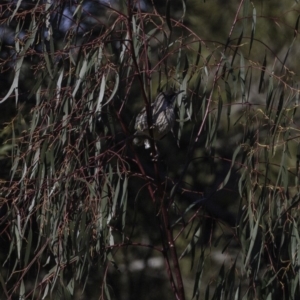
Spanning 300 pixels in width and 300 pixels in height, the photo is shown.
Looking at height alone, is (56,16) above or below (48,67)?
above

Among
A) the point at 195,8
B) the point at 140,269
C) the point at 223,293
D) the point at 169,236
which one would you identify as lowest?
the point at 140,269

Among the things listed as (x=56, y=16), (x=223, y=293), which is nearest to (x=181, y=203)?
(x=223, y=293)

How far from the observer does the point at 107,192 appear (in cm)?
182

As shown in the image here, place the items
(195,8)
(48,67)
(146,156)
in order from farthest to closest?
(195,8) → (146,156) → (48,67)

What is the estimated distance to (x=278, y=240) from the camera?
215 cm

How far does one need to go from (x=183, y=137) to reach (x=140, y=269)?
21.7 inches

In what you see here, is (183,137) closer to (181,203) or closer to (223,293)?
(181,203)

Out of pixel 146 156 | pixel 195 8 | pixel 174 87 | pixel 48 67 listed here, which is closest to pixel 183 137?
pixel 146 156

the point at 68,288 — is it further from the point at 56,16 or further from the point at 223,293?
the point at 56,16

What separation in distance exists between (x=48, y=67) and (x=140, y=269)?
1362mm

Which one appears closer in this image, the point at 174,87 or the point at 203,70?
the point at 203,70

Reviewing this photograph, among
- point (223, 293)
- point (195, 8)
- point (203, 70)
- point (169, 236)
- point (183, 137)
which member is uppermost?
point (195, 8)

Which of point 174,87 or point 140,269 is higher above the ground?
point 174,87

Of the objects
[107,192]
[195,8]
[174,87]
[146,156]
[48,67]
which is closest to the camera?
[48,67]
